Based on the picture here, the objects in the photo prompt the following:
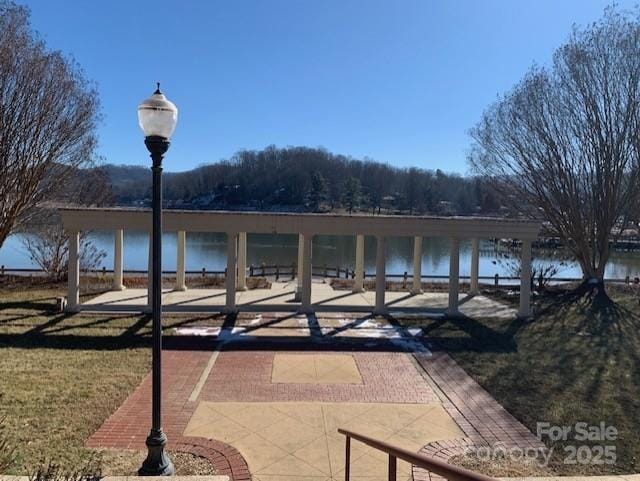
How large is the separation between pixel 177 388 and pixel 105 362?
253 centimetres

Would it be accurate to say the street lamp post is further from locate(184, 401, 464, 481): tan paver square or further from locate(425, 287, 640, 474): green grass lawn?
locate(425, 287, 640, 474): green grass lawn

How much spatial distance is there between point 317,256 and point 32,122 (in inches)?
1069

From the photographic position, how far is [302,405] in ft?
27.2

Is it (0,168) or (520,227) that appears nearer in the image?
(520,227)

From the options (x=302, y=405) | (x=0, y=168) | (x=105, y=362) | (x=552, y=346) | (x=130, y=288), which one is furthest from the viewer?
(x=130, y=288)

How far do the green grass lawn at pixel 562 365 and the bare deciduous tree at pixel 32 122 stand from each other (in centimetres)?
1781

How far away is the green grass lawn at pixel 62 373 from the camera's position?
661 cm

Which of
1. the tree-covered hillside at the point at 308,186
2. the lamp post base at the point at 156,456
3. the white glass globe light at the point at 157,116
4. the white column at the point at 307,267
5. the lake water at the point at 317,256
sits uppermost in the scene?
the tree-covered hillside at the point at 308,186

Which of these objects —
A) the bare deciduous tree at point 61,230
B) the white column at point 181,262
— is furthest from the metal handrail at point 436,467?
the bare deciduous tree at point 61,230

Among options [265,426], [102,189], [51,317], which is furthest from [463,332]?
[102,189]

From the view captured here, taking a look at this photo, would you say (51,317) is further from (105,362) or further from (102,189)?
(102,189)

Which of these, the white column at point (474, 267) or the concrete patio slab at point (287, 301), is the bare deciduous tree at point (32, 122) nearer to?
the concrete patio slab at point (287, 301)

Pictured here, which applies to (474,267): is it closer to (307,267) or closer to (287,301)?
(287,301)

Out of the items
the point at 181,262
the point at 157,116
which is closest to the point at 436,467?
the point at 157,116
